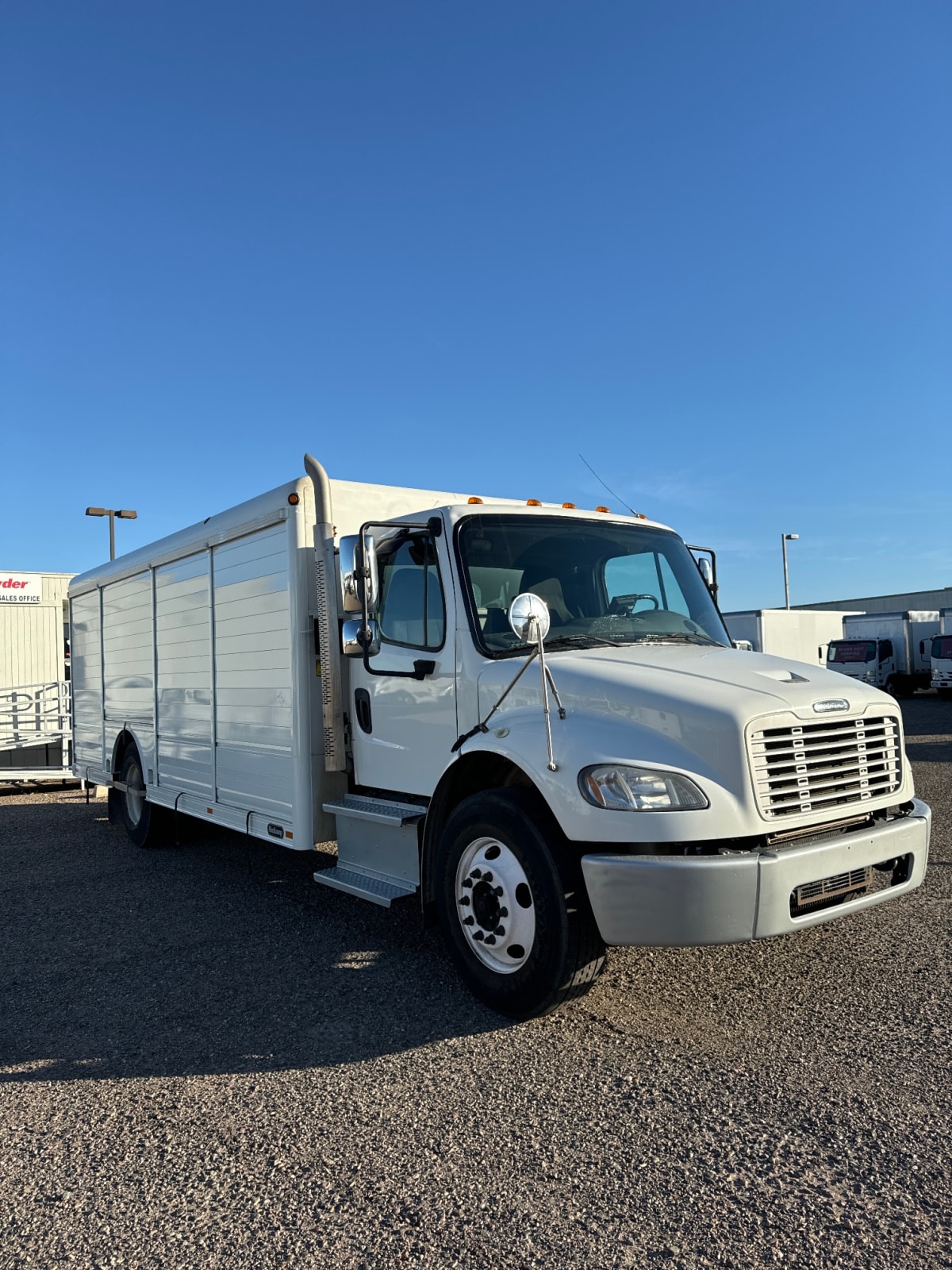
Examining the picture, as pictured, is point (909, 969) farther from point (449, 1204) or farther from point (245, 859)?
point (245, 859)

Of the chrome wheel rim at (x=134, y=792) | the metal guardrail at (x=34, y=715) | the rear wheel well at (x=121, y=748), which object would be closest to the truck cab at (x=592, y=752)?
the chrome wheel rim at (x=134, y=792)

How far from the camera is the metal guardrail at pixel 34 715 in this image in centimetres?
1449

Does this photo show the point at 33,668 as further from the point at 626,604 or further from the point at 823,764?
the point at 823,764

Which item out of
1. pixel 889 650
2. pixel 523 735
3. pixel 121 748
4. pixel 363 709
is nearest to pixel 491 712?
pixel 523 735

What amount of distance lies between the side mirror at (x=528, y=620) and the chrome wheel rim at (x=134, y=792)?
229 inches

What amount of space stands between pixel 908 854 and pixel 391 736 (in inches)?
107

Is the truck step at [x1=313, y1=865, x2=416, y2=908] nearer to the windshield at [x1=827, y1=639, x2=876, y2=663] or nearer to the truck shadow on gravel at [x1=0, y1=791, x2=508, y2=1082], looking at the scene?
the truck shadow on gravel at [x1=0, y1=791, x2=508, y2=1082]

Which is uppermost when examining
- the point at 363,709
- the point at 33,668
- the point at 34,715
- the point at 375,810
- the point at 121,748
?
the point at 33,668

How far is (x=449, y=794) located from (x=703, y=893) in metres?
1.58

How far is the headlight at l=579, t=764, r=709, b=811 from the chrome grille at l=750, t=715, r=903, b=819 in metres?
0.28

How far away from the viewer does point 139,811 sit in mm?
8734

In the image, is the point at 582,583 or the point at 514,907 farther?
the point at 582,583

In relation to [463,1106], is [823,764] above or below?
above

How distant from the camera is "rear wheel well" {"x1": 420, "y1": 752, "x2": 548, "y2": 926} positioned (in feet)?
14.9
